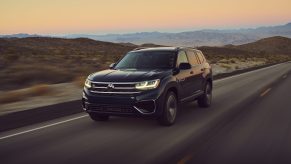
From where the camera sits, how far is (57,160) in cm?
682

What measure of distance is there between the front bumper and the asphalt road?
1.35ft

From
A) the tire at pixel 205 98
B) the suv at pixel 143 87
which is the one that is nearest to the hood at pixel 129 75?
the suv at pixel 143 87

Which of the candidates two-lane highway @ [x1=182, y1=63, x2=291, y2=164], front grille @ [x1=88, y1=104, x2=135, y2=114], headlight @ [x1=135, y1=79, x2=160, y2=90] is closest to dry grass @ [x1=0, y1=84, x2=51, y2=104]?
front grille @ [x1=88, y1=104, x2=135, y2=114]

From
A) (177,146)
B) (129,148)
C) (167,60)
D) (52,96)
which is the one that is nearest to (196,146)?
(177,146)

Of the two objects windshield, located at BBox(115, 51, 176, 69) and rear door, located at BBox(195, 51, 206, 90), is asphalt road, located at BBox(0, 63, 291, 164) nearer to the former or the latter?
rear door, located at BBox(195, 51, 206, 90)

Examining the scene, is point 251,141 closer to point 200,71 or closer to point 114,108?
point 114,108

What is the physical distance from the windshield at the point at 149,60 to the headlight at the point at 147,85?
1.11 metres

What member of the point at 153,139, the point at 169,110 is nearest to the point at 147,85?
the point at 169,110

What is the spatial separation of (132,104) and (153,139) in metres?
1.02

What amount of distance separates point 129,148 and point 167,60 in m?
3.51

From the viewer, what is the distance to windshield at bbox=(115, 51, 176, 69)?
10.5 metres

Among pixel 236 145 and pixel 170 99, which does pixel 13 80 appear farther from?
pixel 236 145

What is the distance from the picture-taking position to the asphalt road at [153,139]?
7.02m

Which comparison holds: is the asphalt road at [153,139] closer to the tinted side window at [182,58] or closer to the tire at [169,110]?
the tire at [169,110]
